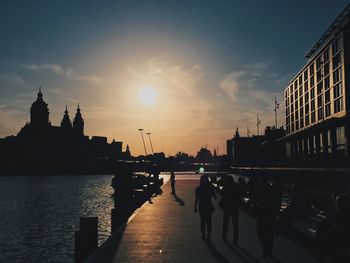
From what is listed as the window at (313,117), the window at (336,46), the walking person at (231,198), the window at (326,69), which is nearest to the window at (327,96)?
the window at (326,69)

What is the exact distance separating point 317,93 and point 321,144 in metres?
10.8

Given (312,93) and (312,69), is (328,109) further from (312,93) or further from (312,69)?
(312,69)

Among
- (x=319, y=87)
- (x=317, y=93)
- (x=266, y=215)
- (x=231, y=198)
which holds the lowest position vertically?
(x=266, y=215)

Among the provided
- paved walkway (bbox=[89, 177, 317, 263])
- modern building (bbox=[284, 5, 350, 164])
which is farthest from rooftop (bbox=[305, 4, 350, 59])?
paved walkway (bbox=[89, 177, 317, 263])

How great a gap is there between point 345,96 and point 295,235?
4755cm

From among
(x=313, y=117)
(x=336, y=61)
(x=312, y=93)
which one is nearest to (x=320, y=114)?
(x=313, y=117)

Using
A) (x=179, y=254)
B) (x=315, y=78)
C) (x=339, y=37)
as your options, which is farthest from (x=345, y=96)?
(x=179, y=254)

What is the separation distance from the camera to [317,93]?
71938 millimetres

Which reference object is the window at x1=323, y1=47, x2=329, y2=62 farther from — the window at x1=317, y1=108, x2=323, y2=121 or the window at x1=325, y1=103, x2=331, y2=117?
the window at x1=317, y1=108, x2=323, y2=121

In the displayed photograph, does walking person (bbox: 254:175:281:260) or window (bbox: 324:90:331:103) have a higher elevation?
window (bbox: 324:90:331:103)

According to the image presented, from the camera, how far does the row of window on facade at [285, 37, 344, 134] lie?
200ft

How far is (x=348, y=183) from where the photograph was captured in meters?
22.4

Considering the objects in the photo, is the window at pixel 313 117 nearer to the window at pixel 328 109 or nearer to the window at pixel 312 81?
the window at pixel 312 81

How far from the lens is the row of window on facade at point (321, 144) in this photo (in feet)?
180
